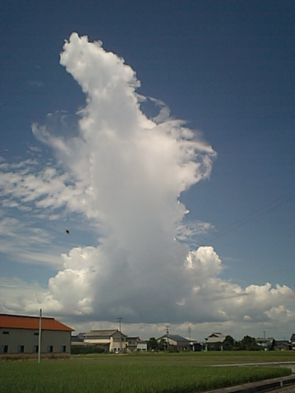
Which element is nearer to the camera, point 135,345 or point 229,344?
point 229,344

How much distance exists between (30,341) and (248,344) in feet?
240

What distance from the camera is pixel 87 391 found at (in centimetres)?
1703

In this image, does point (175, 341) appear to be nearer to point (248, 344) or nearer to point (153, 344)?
point (153, 344)

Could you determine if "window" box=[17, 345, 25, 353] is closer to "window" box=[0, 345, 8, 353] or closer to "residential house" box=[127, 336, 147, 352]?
"window" box=[0, 345, 8, 353]

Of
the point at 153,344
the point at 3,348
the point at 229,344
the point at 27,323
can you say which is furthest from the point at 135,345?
the point at 3,348

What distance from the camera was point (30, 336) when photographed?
3319 inches

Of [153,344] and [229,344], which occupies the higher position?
[153,344]

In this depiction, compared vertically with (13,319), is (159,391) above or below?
below

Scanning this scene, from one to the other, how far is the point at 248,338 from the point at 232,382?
125 meters

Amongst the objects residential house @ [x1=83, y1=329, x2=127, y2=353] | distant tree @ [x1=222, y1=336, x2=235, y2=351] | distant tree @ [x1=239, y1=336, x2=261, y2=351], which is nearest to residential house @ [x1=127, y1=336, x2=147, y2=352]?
residential house @ [x1=83, y1=329, x2=127, y2=353]

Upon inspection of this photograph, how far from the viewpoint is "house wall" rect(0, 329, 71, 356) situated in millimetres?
79812

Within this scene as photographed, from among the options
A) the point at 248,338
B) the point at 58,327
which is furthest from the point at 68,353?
the point at 248,338

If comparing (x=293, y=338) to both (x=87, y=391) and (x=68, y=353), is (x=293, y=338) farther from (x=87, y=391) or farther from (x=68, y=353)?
(x=87, y=391)

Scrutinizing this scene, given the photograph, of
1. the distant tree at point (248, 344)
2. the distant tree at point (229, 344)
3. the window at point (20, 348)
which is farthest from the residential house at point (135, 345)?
the window at point (20, 348)
